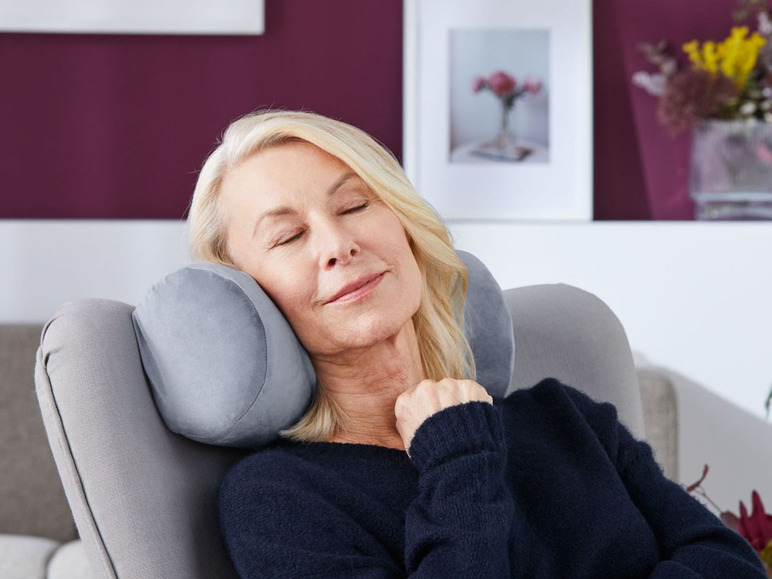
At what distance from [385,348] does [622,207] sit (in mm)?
1759

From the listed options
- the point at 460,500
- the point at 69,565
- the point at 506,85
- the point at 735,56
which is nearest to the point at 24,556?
the point at 69,565

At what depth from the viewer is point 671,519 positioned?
4.29 feet

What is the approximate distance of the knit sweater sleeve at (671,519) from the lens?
4.01 ft

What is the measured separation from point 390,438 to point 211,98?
6.00 ft

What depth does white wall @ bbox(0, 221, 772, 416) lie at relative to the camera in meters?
2.70

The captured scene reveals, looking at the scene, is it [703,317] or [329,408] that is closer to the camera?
[329,408]

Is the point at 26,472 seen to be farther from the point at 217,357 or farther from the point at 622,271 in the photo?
the point at 622,271

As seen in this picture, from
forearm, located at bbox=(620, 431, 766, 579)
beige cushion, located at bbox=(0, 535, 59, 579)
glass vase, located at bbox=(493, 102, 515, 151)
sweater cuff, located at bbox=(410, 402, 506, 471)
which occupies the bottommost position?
beige cushion, located at bbox=(0, 535, 59, 579)

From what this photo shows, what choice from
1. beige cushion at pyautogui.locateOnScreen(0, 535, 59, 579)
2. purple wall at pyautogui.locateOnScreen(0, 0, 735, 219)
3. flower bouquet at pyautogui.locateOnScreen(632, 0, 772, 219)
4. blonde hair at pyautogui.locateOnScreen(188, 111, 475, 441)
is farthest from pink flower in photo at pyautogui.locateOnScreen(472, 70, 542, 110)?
beige cushion at pyautogui.locateOnScreen(0, 535, 59, 579)

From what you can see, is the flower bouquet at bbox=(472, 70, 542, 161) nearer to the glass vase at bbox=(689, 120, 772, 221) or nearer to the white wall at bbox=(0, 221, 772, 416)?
the white wall at bbox=(0, 221, 772, 416)

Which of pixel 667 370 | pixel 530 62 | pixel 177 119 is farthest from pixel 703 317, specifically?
pixel 177 119

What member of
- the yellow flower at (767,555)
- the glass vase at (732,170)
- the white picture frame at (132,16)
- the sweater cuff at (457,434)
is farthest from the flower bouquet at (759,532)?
the white picture frame at (132,16)

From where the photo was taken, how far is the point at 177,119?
2.92m

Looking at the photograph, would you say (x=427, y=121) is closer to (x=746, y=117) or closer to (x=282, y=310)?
(x=746, y=117)
